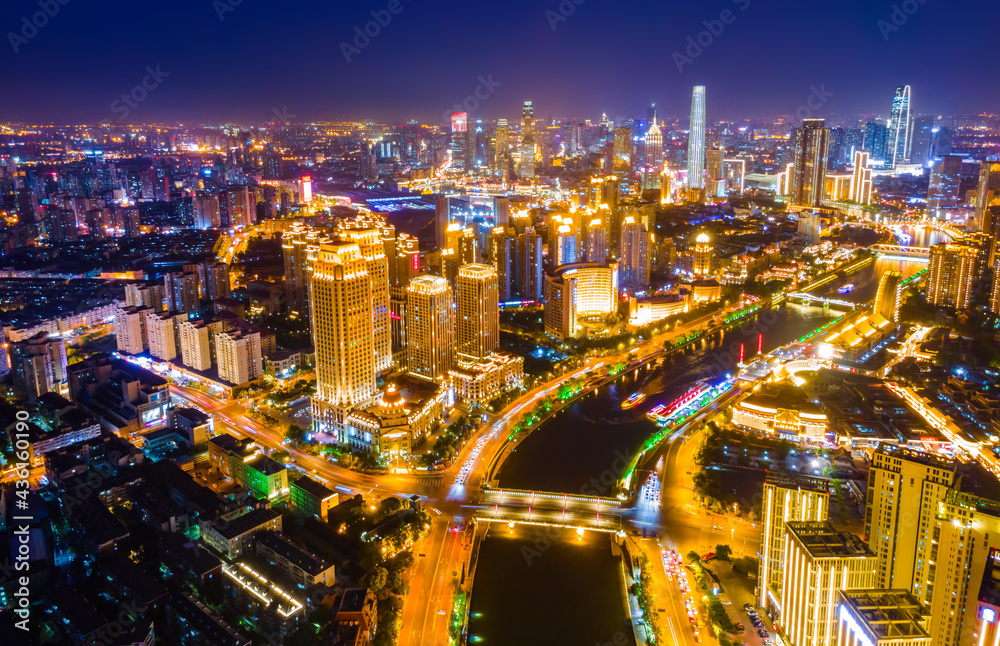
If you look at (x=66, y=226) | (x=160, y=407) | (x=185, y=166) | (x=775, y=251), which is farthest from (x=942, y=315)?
(x=185, y=166)

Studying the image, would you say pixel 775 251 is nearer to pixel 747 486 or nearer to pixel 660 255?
pixel 660 255

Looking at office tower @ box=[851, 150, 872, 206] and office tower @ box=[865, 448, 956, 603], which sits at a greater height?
office tower @ box=[851, 150, 872, 206]

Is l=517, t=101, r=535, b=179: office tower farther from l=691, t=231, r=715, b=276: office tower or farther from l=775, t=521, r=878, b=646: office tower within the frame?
l=775, t=521, r=878, b=646: office tower

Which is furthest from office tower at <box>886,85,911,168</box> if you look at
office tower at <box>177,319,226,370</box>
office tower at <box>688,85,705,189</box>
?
office tower at <box>177,319,226,370</box>

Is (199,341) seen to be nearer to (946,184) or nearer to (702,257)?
(702,257)

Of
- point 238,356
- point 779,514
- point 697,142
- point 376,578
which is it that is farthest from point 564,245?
point 697,142

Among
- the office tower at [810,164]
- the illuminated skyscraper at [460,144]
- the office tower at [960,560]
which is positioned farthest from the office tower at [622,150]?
the office tower at [960,560]

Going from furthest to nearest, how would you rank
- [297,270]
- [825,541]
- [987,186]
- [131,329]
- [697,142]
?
[697,142], [987,186], [297,270], [131,329], [825,541]
